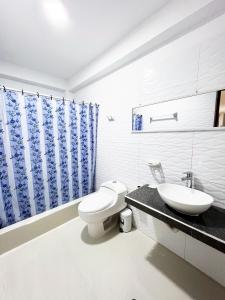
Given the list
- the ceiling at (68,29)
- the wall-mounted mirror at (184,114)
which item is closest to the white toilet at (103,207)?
the wall-mounted mirror at (184,114)

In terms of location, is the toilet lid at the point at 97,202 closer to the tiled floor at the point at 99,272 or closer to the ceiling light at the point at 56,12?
the tiled floor at the point at 99,272

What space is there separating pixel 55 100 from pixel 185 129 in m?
1.52

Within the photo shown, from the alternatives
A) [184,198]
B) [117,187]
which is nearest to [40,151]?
[117,187]

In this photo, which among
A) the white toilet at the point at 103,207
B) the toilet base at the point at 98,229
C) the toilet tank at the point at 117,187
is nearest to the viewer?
the white toilet at the point at 103,207

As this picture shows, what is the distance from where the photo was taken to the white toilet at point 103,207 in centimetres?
153

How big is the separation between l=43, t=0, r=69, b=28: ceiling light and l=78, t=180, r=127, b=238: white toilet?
5.85 ft

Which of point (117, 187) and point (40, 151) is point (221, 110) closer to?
point (117, 187)

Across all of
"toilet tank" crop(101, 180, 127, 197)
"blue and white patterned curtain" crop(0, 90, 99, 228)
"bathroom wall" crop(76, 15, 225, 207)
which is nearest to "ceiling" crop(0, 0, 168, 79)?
"bathroom wall" crop(76, 15, 225, 207)

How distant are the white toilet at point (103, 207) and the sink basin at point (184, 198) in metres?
0.68

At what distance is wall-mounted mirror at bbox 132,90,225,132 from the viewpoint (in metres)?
1.14

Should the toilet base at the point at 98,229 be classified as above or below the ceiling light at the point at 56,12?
below

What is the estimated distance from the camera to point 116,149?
78.6 inches

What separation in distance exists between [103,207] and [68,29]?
1.86m

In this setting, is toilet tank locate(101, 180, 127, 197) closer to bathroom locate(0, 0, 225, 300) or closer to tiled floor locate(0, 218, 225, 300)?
bathroom locate(0, 0, 225, 300)
